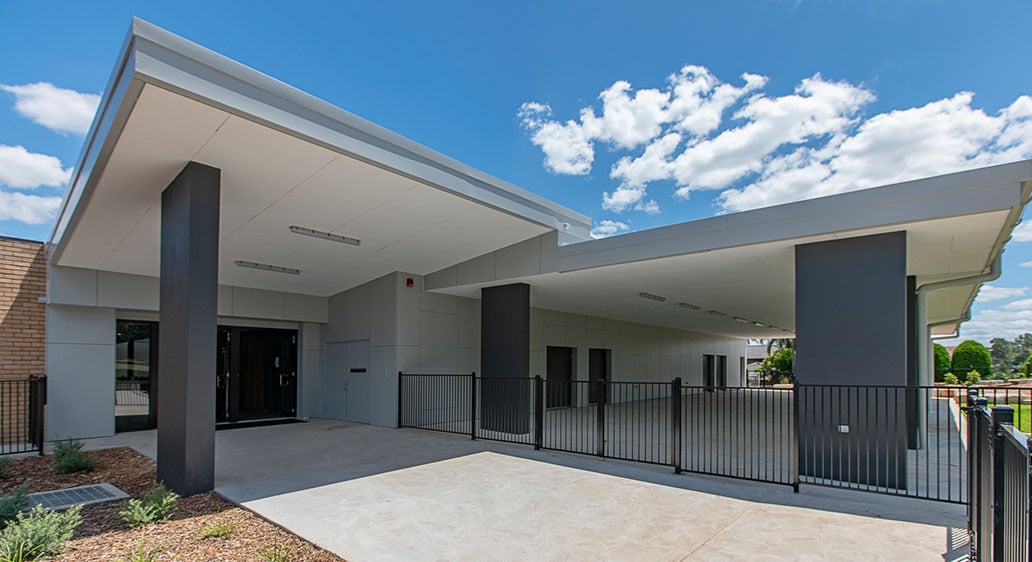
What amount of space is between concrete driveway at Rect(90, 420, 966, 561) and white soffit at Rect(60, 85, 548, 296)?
3614mm

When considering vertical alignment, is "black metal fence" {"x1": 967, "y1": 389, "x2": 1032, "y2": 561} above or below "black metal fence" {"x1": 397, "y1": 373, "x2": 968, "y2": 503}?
above

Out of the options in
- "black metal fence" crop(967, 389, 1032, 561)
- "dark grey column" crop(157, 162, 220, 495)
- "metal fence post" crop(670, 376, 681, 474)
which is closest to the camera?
"black metal fence" crop(967, 389, 1032, 561)

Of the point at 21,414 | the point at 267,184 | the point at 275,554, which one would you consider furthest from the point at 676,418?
the point at 21,414

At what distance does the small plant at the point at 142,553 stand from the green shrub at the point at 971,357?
3585 centimetres

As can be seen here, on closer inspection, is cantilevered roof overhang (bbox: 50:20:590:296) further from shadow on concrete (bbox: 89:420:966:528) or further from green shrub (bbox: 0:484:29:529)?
green shrub (bbox: 0:484:29:529)

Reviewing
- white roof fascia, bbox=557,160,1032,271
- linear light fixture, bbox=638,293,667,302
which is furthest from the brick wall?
linear light fixture, bbox=638,293,667,302

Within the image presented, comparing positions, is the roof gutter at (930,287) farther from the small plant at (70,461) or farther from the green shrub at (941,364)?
the green shrub at (941,364)

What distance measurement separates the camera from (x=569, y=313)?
16031mm

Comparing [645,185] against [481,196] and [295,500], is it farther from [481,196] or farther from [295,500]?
[295,500]

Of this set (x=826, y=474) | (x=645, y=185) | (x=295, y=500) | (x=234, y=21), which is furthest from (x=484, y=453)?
(x=645, y=185)

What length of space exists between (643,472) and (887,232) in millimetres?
Result: 4132

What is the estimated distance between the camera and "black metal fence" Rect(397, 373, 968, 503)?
584 cm

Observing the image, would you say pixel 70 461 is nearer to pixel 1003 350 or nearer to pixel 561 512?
pixel 561 512

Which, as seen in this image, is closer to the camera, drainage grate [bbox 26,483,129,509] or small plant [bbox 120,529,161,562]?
small plant [bbox 120,529,161,562]
